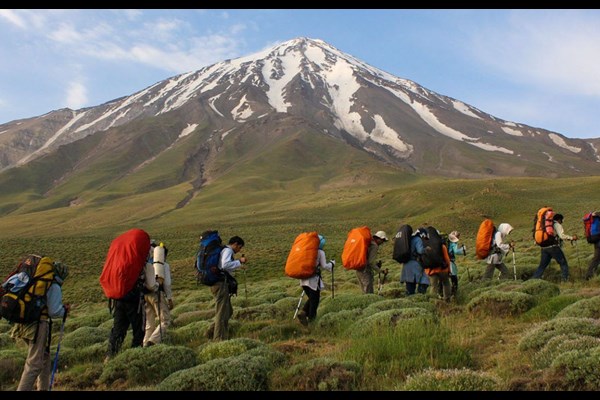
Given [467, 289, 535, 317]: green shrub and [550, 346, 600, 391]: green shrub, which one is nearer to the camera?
[550, 346, 600, 391]: green shrub

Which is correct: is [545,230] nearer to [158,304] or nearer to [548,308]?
[548,308]

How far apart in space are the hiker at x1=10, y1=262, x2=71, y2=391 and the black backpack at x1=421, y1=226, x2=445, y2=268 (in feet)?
27.3

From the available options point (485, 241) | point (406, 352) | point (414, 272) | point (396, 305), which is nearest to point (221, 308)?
point (396, 305)

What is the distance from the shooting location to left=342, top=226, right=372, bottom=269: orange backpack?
12.5 m

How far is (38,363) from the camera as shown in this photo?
6.82m

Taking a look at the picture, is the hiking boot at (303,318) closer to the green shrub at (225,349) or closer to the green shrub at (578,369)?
the green shrub at (225,349)

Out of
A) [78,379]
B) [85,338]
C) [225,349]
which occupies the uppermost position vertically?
[225,349]

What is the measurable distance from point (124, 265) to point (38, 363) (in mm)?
1922

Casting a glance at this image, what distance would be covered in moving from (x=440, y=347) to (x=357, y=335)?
1.88 m

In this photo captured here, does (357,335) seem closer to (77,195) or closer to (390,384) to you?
(390,384)

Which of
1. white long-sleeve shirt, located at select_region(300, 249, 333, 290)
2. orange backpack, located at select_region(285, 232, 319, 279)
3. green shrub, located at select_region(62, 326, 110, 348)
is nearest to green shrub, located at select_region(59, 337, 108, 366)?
green shrub, located at select_region(62, 326, 110, 348)

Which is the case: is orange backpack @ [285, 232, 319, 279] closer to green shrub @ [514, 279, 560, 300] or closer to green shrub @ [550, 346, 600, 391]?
green shrub @ [514, 279, 560, 300]

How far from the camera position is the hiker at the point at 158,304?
9.80 meters

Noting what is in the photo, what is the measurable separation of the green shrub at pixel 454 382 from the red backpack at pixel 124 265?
497cm
